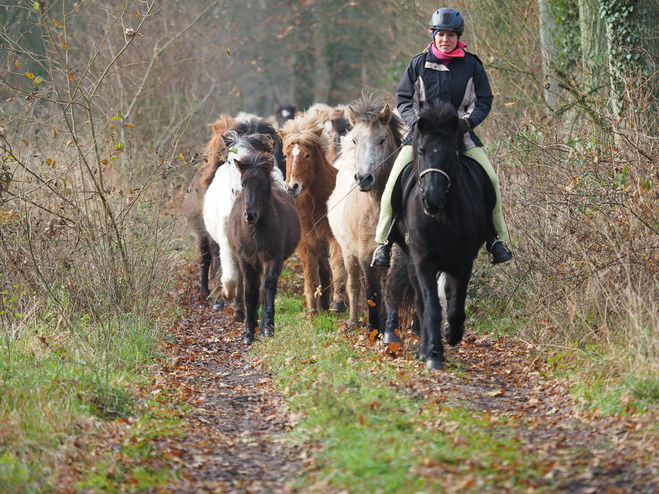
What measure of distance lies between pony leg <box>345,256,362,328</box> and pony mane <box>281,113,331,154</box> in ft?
7.00

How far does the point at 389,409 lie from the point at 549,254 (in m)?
3.75

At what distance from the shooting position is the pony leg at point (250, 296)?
33.8 ft

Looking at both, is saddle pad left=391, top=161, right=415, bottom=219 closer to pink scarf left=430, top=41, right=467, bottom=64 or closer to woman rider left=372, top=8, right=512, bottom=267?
woman rider left=372, top=8, right=512, bottom=267

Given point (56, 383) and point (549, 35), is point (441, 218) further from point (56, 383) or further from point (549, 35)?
point (549, 35)

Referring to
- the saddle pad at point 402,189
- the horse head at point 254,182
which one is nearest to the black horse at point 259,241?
the horse head at point 254,182

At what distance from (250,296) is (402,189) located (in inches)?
130

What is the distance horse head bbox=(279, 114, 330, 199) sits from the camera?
36.7ft

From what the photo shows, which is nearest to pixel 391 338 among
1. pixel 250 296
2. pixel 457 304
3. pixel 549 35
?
pixel 457 304

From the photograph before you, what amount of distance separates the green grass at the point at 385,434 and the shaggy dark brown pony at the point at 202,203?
222 inches

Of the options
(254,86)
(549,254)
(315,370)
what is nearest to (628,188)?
(549,254)

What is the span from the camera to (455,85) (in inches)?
310

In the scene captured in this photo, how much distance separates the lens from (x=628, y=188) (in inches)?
309

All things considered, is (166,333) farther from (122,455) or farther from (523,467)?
(523,467)

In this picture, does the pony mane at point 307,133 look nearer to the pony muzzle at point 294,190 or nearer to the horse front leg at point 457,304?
the pony muzzle at point 294,190
